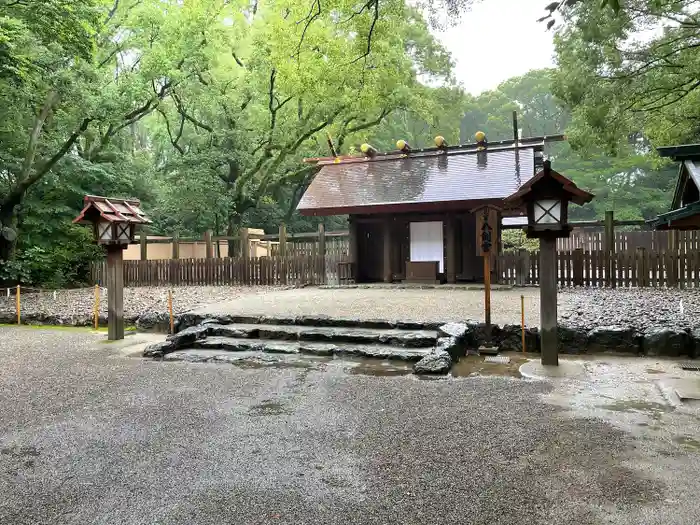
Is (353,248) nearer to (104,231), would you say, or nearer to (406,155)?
(406,155)

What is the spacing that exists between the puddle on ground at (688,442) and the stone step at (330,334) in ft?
12.3

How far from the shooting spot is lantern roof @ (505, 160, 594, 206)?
20.8 feet

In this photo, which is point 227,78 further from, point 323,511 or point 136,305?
point 323,511

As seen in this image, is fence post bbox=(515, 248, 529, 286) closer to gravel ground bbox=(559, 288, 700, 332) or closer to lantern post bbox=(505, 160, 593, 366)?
gravel ground bbox=(559, 288, 700, 332)

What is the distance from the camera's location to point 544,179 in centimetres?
647

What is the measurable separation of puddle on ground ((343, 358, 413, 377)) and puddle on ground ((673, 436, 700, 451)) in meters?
2.98

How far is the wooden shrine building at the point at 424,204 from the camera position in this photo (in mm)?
14172

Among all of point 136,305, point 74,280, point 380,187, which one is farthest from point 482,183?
point 74,280

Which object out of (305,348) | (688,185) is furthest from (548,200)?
(305,348)

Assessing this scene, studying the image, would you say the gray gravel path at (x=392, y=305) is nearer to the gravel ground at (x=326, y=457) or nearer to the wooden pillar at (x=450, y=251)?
the wooden pillar at (x=450, y=251)

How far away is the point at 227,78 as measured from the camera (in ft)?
66.0

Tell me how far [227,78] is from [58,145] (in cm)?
700

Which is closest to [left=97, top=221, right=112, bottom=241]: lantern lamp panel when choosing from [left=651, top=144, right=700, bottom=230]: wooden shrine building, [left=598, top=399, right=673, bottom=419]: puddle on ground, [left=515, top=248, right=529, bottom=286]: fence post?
[left=598, top=399, right=673, bottom=419]: puddle on ground

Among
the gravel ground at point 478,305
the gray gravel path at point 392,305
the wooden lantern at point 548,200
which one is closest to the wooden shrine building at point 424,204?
the gray gravel path at point 392,305
